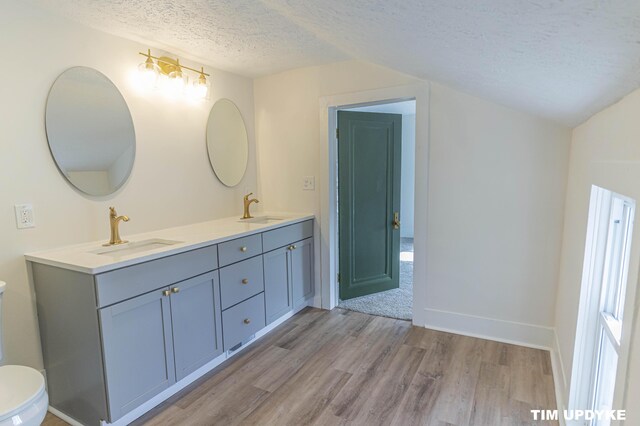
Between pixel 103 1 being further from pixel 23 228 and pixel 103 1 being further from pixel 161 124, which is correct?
pixel 23 228

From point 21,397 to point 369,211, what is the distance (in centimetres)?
275

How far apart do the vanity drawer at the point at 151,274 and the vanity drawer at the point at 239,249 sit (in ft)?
0.20

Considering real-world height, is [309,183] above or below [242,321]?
above

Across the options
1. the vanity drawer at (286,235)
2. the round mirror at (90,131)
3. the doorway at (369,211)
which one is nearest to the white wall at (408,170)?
the doorway at (369,211)

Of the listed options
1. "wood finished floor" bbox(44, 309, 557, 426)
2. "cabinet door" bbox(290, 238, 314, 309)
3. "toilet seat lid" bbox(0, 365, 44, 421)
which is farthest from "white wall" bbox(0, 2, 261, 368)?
"cabinet door" bbox(290, 238, 314, 309)

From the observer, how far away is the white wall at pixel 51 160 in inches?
68.6

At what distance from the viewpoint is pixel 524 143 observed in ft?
7.69

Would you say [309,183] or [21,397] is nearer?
[21,397]

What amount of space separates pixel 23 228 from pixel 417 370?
2421mm

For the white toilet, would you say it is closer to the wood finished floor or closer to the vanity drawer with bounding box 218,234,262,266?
the wood finished floor

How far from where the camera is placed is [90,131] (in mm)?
2072

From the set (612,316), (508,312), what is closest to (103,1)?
(612,316)

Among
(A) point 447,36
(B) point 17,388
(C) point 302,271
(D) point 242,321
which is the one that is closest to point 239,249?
(D) point 242,321

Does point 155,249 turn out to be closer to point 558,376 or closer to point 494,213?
point 494,213
